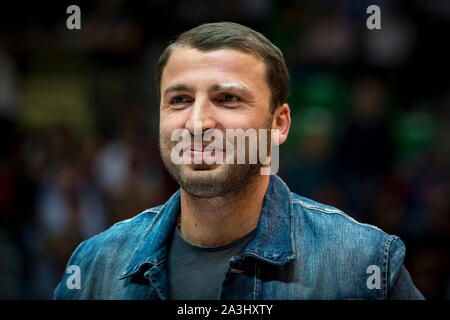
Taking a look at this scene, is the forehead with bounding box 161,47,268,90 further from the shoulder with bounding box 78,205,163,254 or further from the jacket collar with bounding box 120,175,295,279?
the shoulder with bounding box 78,205,163,254

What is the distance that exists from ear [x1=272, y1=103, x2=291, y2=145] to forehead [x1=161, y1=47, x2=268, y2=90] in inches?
5.6

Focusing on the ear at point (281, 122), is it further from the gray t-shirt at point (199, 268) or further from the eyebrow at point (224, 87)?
the gray t-shirt at point (199, 268)

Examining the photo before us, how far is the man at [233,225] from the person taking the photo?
189 centimetres

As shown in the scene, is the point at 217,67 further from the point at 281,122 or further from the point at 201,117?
the point at 281,122

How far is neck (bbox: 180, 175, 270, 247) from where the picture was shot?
201 centimetres

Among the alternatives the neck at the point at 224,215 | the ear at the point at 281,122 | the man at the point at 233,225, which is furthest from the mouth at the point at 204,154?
the ear at the point at 281,122

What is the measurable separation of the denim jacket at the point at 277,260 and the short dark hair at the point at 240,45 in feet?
1.24

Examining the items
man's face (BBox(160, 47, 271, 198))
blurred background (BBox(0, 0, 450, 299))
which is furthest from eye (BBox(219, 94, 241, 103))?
blurred background (BBox(0, 0, 450, 299))

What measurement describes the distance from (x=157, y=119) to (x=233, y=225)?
8.20 ft

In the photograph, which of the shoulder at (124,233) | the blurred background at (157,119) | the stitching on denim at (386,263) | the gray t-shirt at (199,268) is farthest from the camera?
the blurred background at (157,119)

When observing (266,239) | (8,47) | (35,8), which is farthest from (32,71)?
(266,239)

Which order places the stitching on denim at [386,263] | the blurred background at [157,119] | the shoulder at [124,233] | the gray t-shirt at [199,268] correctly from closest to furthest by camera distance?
the stitching on denim at [386,263], the gray t-shirt at [199,268], the shoulder at [124,233], the blurred background at [157,119]

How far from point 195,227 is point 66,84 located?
3.51 meters

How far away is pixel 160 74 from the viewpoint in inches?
82.0
